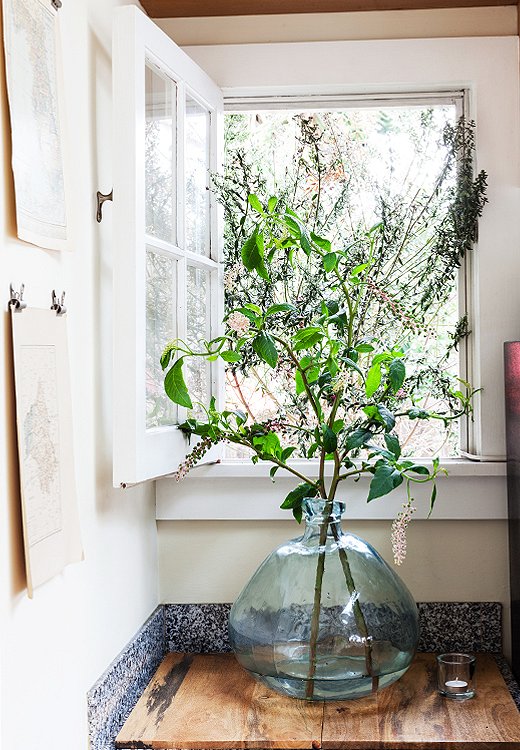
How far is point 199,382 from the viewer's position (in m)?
2.03

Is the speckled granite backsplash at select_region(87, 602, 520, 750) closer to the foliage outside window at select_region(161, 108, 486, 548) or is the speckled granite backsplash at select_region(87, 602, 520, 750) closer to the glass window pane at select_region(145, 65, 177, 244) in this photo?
the foliage outside window at select_region(161, 108, 486, 548)

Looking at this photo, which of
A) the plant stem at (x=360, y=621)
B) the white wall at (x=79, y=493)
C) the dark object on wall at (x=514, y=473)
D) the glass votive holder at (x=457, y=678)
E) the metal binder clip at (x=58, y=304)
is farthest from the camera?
the dark object on wall at (x=514, y=473)

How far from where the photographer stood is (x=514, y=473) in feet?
6.33

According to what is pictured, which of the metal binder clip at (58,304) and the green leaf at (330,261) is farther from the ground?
the green leaf at (330,261)

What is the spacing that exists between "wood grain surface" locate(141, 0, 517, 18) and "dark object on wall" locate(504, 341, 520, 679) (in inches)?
33.1

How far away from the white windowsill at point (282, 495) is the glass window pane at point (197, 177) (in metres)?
0.55

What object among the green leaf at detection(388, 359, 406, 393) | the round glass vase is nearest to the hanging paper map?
the green leaf at detection(388, 359, 406, 393)

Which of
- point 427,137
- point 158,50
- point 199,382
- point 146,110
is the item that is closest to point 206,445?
point 199,382

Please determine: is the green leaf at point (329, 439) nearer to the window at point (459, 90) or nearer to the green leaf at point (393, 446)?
the green leaf at point (393, 446)

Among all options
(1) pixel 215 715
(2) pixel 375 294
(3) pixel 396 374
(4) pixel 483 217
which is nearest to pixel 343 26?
(4) pixel 483 217

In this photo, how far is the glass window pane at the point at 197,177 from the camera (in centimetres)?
195

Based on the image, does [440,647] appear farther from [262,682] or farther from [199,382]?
[199,382]

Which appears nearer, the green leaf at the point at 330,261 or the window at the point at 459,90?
the green leaf at the point at 330,261

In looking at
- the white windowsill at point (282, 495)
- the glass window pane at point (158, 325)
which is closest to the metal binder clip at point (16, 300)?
the glass window pane at point (158, 325)
